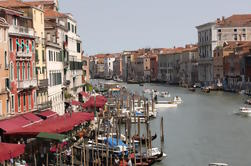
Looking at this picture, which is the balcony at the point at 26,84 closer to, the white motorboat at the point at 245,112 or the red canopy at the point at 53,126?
the red canopy at the point at 53,126

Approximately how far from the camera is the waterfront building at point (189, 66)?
6161cm

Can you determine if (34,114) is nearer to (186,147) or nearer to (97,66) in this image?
(186,147)

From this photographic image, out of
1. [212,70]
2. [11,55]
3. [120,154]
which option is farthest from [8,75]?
[212,70]

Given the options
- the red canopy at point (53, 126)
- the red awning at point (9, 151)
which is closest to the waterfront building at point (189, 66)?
the red canopy at point (53, 126)

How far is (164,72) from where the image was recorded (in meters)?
71.8

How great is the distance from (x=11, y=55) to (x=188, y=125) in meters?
11.0

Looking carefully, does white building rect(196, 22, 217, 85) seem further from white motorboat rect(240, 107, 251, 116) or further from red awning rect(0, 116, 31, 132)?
red awning rect(0, 116, 31, 132)

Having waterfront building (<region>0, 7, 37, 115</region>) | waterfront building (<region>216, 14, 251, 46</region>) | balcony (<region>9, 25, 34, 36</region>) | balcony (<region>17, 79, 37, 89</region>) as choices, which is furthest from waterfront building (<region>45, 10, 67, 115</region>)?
waterfront building (<region>216, 14, 251, 46</region>)

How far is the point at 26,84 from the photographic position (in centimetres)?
1381

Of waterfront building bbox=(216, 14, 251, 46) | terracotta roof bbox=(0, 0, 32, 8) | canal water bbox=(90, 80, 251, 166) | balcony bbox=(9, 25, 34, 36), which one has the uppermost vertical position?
waterfront building bbox=(216, 14, 251, 46)

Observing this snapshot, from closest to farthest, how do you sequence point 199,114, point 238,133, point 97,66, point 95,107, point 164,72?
1. point 238,133
2. point 95,107
3. point 199,114
4. point 164,72
5. point 97,66

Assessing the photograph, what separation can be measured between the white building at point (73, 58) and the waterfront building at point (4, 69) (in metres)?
8.92

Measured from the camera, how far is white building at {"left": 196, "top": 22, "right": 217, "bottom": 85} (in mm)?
54594

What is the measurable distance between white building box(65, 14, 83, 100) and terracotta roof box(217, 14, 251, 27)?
2960cm
